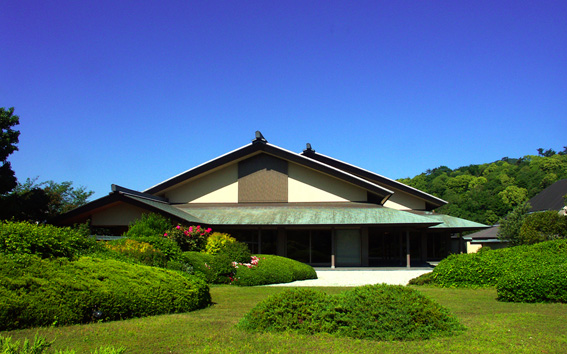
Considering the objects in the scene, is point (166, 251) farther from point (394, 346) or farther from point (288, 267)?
point (394, 346)

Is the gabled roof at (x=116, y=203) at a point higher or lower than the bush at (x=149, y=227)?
higher

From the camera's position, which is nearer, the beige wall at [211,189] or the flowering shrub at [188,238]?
the flowering shrub at [188,238]

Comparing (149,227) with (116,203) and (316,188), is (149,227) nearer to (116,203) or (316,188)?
(116,203)

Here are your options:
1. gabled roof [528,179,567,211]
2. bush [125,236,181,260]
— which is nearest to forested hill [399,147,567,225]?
gabled roof [528,179,567,211]

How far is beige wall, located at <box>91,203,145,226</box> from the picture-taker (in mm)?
25703

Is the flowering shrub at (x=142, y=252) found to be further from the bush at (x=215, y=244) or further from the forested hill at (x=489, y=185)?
the forested hill at (x=489, y=185)

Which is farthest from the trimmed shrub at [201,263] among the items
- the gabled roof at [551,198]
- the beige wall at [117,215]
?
the gabled roof at [551,198]

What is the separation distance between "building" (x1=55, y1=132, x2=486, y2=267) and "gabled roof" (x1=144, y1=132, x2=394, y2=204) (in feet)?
0.19

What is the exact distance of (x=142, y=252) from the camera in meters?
13.9

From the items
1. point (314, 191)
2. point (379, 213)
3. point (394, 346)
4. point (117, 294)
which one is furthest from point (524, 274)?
point (314, 191)

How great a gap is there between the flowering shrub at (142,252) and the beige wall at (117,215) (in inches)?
423

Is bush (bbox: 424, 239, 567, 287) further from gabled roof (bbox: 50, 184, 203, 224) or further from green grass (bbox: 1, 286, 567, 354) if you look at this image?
gabled roof (bbox: 50, 184, 203, 224)

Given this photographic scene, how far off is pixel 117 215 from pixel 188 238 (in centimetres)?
719

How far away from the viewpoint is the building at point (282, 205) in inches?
1050
